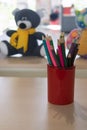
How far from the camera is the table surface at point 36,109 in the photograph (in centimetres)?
54

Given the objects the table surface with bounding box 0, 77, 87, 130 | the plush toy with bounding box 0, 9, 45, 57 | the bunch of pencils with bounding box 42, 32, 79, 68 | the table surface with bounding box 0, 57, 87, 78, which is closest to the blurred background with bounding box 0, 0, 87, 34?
the plush toy with bounding box 0, 9, 45, 57

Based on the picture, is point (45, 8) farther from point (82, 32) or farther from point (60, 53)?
point (60, 53)

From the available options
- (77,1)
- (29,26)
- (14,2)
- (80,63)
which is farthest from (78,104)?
(14,2)

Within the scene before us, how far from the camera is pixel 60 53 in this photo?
0.62m

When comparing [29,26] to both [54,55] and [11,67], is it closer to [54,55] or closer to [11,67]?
[11,67]

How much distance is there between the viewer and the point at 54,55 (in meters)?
0.62

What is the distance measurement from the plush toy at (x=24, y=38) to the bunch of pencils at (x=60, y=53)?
0.51 metres

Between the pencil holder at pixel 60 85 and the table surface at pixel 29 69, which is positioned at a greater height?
the pencil holder at pixel 60 85

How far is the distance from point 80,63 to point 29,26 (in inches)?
11.6

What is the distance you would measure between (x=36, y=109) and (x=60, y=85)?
0.08m

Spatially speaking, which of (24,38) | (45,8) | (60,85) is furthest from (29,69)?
(45,8)

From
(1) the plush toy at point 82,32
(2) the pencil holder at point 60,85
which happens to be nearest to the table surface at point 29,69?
(1) the plush toy at point 82,32

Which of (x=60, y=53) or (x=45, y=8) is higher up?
(x=60, y=53)

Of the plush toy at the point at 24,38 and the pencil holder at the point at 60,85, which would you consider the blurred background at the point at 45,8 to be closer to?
the plush toy at the point at 24,38
